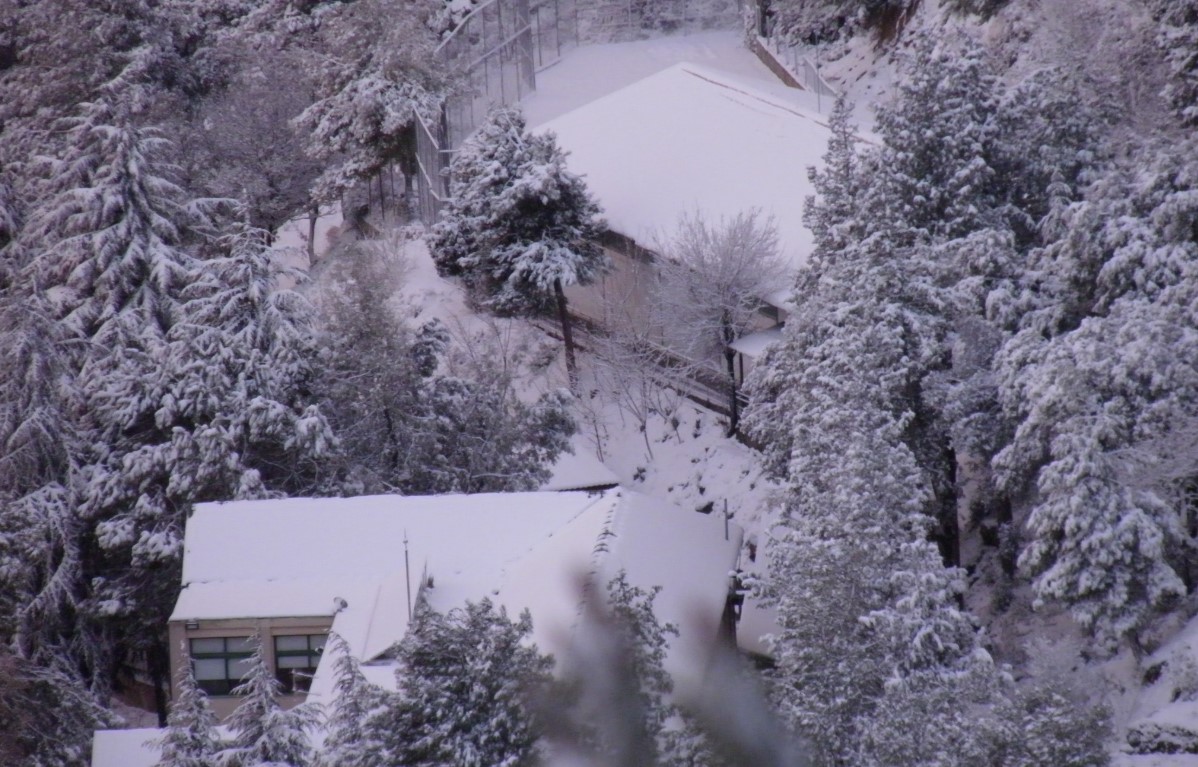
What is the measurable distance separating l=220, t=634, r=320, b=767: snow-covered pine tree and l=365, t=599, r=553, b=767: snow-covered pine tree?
1864 millimetres

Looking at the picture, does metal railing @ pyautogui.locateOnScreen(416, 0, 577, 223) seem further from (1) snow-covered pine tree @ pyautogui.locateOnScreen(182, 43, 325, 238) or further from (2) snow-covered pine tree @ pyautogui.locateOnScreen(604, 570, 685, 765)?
(2) snow-covered pine tree @ pyautogui.locateOnScreen(604, 570, 685, 765)

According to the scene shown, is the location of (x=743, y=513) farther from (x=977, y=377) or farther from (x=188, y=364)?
(x=188, y=364)

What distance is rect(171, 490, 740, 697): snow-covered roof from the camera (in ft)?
82.8

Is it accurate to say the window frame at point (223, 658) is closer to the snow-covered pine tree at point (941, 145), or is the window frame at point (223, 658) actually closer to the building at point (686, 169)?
the building at point (686, 169)

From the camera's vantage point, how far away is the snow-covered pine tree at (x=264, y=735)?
19.1 metres

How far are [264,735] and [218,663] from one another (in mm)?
7621

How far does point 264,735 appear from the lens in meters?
19.2

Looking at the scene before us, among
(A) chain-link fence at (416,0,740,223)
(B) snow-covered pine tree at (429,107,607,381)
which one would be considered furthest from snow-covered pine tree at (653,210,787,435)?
(A) chain-link fence at (416,0,740,223)

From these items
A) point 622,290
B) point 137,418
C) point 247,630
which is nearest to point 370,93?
point 622,290

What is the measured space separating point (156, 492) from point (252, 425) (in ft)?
7.86

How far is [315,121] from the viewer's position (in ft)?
147

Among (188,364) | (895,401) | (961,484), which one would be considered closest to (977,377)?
(895,401)

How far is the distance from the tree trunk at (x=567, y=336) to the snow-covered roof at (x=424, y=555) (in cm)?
1034

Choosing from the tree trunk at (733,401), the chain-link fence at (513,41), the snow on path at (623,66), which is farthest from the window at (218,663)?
the snow on path at (623,66)
